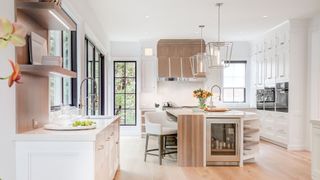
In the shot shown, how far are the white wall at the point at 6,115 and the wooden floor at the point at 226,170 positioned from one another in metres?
2.48

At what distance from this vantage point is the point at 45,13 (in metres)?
2.58

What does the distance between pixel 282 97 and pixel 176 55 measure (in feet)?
10.8

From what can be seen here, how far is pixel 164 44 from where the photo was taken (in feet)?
30.6

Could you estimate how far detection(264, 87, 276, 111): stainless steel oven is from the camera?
7.74 m

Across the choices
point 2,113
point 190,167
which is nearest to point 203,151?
point 190,167

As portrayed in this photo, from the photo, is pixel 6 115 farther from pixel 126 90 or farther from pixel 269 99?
pixel 126 90

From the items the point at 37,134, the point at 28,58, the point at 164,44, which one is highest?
the point at 164,44

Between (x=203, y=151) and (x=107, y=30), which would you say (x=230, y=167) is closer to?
(x=203, y=151)

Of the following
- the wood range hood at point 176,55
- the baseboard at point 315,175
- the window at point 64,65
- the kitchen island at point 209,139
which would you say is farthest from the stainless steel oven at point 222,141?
the wood range hood at point 176,55

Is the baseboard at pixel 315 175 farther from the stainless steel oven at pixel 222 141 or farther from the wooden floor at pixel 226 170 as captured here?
the stainless steel oven at pixel 222 141

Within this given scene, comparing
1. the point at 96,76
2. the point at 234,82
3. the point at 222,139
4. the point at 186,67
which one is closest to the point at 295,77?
the point at 222,139

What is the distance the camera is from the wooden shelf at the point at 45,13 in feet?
7.98

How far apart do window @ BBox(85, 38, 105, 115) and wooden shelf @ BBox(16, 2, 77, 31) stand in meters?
2.89

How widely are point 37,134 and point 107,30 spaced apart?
5877 millimetres
